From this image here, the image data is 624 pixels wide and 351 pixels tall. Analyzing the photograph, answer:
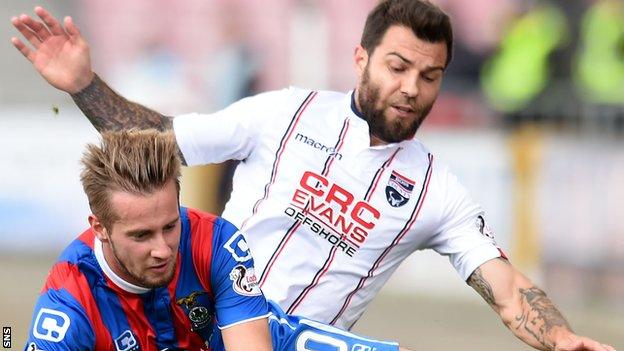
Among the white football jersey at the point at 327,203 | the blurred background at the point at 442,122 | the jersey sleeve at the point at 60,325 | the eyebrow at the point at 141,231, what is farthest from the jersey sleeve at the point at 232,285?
the blurred background at the point at 442,122

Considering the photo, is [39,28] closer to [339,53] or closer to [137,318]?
[137,318]

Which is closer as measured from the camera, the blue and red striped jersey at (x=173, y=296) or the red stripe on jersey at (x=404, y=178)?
the blue and red striped jersey at (x=173, y=296)

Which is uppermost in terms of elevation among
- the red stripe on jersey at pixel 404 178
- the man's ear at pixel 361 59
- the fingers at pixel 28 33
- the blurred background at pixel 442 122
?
the man's ear at pixel 361 59

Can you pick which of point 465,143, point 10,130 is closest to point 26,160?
point 10,130

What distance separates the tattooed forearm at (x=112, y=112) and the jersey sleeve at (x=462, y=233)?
126 cm

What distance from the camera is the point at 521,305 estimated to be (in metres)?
5.73

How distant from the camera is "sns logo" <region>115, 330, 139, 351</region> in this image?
509cm

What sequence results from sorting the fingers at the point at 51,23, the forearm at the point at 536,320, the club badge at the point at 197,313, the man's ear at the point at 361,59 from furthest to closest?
the man's ear at the point at 361,59 < the fingers at the point at 51,23 < the forearm at the point at 536,320 < the club badge at the point at 197,313

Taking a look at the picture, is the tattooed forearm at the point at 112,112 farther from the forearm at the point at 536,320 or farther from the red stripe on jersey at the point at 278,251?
the forearm at the point at 536,320

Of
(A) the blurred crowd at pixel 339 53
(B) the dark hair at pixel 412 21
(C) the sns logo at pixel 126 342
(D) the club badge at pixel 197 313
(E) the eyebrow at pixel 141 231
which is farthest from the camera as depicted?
(A) the blurred crowd at pixel 339 53

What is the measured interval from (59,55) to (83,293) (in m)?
1.37

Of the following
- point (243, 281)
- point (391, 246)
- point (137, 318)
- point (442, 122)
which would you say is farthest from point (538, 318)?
point (442, 122)

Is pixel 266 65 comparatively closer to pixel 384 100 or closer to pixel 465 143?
pixel 465 143

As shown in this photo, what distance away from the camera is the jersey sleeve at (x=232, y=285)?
516cm
